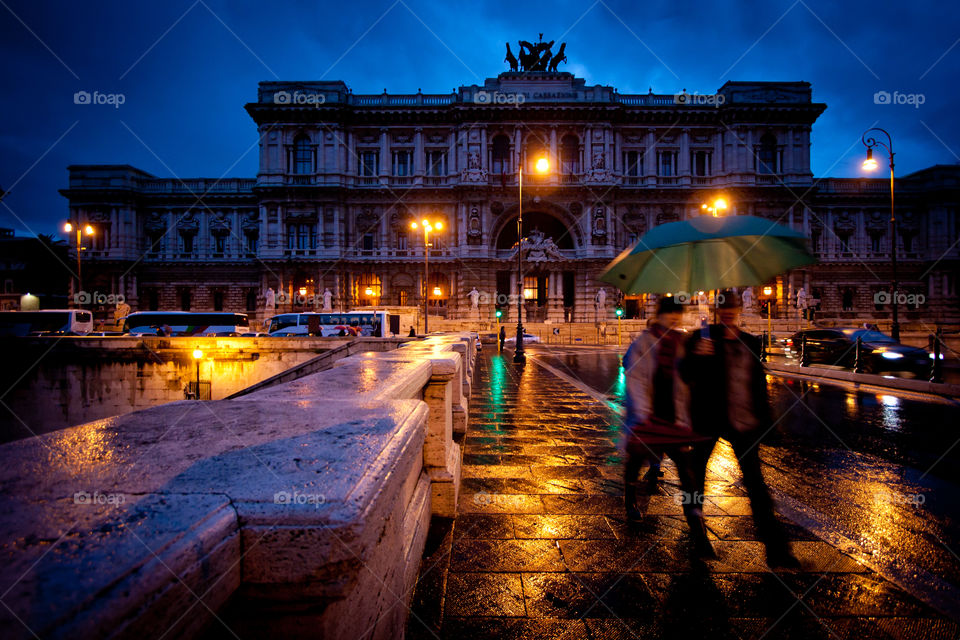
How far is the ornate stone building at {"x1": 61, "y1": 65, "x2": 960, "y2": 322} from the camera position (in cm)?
3522

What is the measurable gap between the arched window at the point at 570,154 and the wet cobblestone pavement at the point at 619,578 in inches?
1406

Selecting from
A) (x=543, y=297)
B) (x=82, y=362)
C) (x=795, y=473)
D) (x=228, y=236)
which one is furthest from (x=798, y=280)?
(x=228, y=236)

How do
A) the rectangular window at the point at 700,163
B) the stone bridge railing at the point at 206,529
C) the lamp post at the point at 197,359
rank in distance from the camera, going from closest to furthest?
1. the stone bridge railing at the point at 206,529
2. the lamp post at the point at 197,359
3. the rectangular window at the point at 700,163

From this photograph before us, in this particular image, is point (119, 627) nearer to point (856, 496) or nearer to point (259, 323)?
point (856, 496)

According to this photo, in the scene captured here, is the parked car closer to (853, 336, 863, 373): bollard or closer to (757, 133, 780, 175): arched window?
(853, 336, 863, 373): bollard

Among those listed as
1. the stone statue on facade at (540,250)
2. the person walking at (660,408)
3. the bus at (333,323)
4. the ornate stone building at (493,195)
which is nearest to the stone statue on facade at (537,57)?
the ornate stone building at (493,195)

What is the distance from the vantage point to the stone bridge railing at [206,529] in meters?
0.81

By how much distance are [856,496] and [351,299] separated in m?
34.3

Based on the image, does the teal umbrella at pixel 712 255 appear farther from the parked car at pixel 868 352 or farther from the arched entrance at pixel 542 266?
the arched entrance at pixel 542 266

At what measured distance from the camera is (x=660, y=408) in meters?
3.32

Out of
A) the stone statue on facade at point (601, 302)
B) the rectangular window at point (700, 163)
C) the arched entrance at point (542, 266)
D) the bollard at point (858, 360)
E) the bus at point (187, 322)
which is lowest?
the bollard at point (858, 360)

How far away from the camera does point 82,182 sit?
3788 cm

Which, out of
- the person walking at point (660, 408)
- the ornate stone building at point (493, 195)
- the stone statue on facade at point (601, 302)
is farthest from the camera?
the ornate stone building at point (493, 195)

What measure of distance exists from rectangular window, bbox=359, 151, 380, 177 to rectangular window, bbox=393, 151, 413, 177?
54.7 inches
